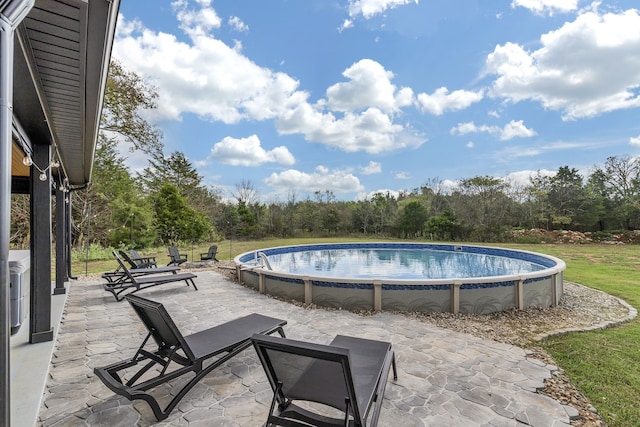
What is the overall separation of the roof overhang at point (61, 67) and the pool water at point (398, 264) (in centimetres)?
840

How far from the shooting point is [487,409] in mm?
2852

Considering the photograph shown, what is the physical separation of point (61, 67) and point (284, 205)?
90.2 feet

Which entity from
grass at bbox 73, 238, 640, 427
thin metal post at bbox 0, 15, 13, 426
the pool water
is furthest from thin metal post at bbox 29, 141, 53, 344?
the pool water

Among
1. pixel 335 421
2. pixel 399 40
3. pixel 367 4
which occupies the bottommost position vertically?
pixel 335 421

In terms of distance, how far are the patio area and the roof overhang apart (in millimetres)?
2815

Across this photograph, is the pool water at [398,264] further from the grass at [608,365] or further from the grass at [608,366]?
the grass at [608,366]

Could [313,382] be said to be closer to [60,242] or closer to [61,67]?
[61,67]

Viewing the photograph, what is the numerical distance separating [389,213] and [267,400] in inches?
1011

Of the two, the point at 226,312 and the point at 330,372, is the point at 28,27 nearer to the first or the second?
the point at 330,372

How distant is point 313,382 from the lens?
2.23 meters

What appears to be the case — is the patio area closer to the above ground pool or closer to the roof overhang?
the above ground pool

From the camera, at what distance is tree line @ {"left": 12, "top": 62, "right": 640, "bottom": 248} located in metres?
16.2

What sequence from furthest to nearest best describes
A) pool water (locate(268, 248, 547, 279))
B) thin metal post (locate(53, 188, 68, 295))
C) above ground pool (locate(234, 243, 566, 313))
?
pool water (locate(268, 248, 547, 279))
thin metal post (locate(53, 188, 68, 295))
above ground pool (locate(234, 243, 566, 313))

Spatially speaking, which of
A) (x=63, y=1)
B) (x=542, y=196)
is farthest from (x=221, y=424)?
(x=542, y=196)
